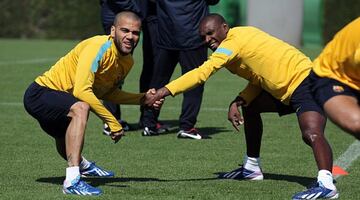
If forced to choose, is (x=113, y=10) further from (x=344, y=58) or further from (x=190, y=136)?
(x=344, y=58)

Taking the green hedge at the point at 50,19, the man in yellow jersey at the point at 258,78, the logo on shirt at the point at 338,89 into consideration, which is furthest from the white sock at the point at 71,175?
the green hedge at the point at 50,19

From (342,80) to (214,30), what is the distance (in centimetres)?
157

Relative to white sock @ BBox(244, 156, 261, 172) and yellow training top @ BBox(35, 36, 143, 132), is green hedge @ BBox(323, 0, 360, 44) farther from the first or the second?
yellow training top @ BBox(35, 36, 143, 132)

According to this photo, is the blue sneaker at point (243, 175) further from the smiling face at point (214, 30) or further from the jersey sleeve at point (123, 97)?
the smiling face at point (214, 30)

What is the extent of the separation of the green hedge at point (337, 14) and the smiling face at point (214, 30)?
66.4 feet

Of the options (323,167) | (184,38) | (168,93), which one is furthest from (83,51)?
(184,38)

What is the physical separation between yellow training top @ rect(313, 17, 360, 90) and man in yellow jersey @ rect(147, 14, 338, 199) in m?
0.82

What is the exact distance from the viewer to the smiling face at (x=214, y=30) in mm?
8539

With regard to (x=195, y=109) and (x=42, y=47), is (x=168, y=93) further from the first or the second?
(x=42, y=47)

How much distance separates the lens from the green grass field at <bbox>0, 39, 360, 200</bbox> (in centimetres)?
825

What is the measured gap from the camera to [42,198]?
785 cm

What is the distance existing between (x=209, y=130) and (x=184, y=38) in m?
1.24

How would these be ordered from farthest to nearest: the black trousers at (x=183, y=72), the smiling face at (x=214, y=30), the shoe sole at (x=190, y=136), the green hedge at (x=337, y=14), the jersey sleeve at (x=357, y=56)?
1. the green hedge at (x=337, y=14)
2. the black trousers at (x=183, y=72)
3. the shoe sole at (x=190, y=136)
4. the smiling face at (x=214, y=30)
5. the jersey sleeve at (x=357, y=56)

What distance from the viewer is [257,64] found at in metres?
8.61
